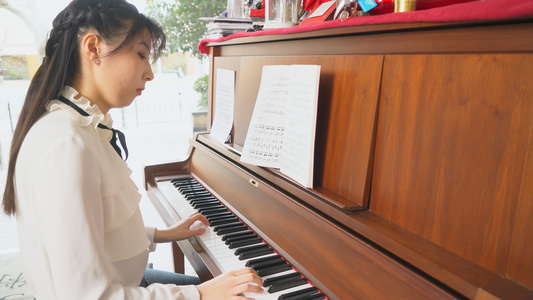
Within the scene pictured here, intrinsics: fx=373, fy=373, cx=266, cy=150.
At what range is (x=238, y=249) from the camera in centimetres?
132

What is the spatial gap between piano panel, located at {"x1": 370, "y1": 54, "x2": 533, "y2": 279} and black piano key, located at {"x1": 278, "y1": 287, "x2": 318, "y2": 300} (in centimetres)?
30

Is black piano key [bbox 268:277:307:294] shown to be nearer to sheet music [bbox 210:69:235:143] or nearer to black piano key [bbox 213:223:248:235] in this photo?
black piano key [bbox 213:223:248:235]

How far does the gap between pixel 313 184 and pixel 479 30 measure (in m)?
0.64

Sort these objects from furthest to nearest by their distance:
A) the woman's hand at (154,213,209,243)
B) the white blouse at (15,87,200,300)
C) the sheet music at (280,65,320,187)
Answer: the woman's hand at (154,213,209,243)
the sheet music at (280,65,320,187)
the white blouse at (15,87,200,300)

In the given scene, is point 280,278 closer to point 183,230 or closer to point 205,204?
point 183,230

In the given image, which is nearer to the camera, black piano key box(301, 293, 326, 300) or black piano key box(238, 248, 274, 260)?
black piano key box(301, 293, 326, 300)

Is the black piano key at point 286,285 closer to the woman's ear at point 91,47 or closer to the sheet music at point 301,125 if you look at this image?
the sheet music at point 301,125

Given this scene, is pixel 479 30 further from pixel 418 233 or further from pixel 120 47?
pixel 120 47

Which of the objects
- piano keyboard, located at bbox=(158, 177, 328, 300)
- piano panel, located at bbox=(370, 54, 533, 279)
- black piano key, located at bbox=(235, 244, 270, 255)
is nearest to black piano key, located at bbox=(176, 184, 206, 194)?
piano keyboard, located at bbox=(158, 177, 328, 300)

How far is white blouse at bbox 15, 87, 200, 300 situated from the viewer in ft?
2.88

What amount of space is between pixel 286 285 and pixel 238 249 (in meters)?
0.28

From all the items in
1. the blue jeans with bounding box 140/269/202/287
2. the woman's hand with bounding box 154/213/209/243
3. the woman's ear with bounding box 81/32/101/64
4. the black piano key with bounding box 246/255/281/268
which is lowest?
the blue jeans with bounding box 140/269/202/287

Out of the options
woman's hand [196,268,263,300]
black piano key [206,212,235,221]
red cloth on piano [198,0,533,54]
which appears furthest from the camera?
black piano key [206,212,235,221]

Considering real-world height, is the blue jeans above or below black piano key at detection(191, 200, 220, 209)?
below
